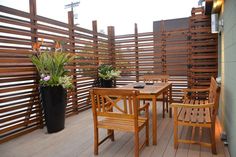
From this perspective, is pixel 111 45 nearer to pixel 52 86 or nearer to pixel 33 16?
pixel 33 16

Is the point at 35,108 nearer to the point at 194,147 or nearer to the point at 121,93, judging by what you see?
the point at 121,93

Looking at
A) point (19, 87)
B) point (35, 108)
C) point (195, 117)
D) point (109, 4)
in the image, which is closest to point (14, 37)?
point (19, 87)

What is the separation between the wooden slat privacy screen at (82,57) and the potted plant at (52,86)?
0.95 ft

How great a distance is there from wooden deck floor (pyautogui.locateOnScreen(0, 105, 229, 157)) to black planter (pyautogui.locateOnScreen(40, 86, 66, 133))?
168mm

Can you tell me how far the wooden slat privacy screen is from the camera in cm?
314

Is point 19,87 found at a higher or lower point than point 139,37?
lower

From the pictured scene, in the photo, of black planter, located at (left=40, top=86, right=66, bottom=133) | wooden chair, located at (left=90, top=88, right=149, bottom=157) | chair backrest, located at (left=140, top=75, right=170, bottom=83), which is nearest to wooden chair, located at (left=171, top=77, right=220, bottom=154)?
wooden chair, located at (left=90, top=88, right=149, bottom=157)

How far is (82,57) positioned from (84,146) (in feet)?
8.70

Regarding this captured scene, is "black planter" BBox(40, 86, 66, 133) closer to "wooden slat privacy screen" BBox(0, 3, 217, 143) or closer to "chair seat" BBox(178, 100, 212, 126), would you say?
"wooden slat privacy screen" BBox(0, 3, 217, 143)

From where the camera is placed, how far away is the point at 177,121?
8.45 feet

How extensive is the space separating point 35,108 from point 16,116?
0.38 meters

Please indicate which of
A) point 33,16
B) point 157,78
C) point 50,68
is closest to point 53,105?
point 50,68

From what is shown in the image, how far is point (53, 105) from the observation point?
10.9ft

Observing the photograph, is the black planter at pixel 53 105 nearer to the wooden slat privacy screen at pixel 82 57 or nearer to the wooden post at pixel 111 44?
the wooden slat privacy screen at pixel 82 57
